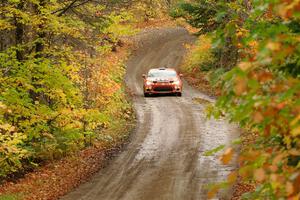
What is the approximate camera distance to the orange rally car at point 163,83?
1086 inches

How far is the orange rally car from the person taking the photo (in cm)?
2758

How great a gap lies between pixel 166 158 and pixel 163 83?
1217cm

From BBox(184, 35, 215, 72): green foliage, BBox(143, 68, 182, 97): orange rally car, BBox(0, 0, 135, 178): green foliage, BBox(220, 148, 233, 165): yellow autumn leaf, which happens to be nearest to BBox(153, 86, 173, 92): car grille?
BBox(143, 68, 182, 97): orange rally car

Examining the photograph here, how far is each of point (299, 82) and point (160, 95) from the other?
25500 mm

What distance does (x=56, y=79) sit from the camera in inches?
533

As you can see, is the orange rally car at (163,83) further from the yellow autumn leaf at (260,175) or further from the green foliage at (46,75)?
the yellow autumn leaf at (260,175)

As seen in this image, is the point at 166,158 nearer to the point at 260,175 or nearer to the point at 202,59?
the point at 260,175

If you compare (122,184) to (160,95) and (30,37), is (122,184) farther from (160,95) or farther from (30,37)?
(160,95)

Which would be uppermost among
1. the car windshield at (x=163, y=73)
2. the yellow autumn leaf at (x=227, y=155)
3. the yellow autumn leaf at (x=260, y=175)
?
the yellow autumn leaf at (x=227, y=155)

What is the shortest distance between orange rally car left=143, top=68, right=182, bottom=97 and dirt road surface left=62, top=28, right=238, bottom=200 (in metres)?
0.54

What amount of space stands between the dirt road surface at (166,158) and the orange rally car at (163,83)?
0.54 meters

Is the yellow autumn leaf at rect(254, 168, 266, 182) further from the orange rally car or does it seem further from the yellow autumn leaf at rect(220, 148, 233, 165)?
the orange rally car

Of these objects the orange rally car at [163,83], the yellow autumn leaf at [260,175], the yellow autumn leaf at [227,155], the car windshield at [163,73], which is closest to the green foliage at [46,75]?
the yellow autumn leaf at [227,155]

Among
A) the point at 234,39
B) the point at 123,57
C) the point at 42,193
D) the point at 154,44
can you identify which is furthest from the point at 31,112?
the point at 154,44
